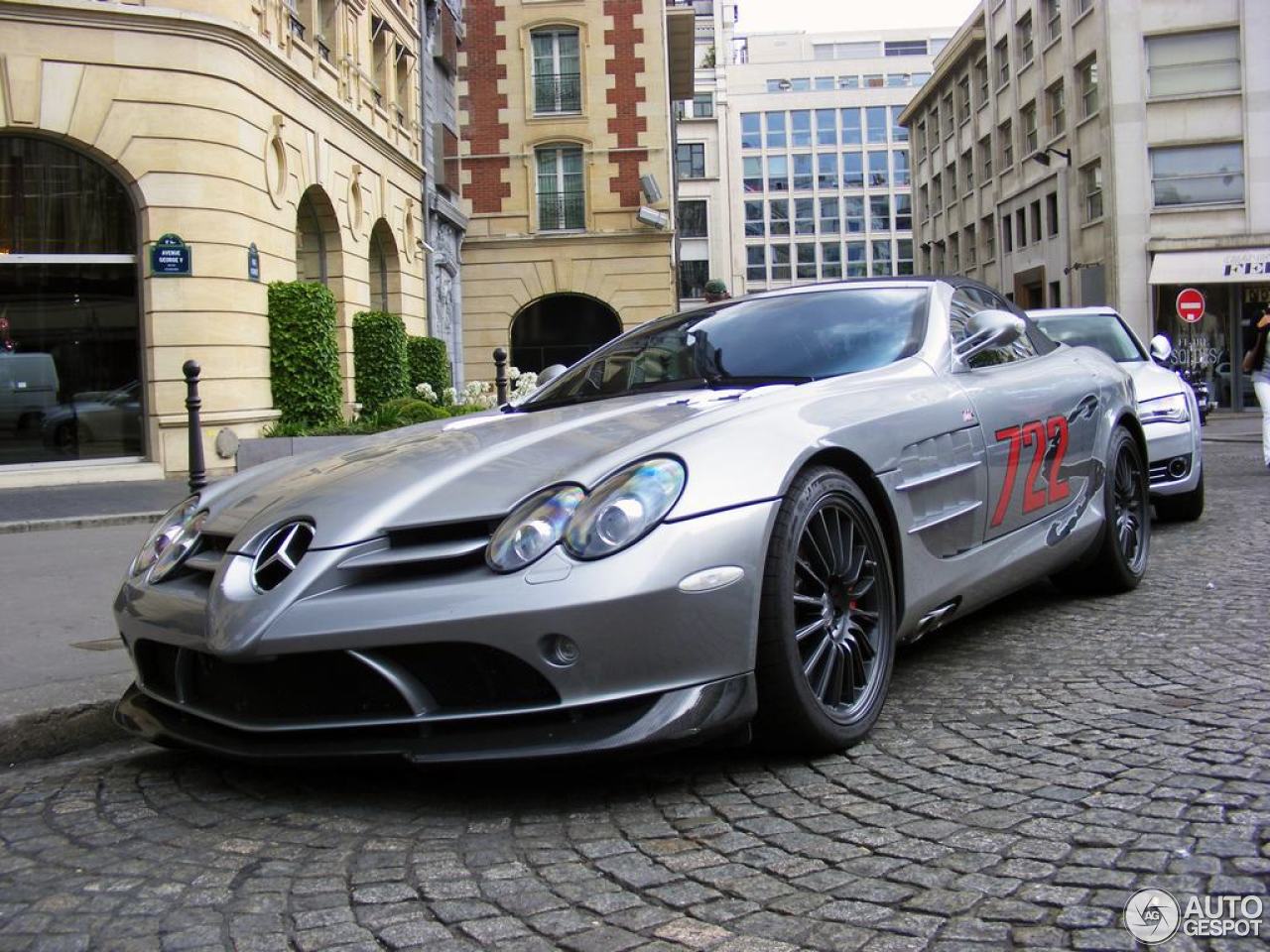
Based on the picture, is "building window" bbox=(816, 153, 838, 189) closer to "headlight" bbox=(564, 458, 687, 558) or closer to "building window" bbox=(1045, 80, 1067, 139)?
"building window" bbox=(1045, 80, 1067, 139)

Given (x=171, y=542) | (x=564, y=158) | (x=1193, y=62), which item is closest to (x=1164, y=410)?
(x=171, y=542)

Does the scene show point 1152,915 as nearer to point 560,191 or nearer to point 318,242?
point 318,242

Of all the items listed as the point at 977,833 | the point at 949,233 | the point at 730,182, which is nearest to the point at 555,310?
the point at 977,833

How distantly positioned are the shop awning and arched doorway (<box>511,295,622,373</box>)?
14847 millimetres

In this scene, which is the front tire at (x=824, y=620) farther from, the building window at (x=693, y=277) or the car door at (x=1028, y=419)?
the building window at (x=693, y=277)

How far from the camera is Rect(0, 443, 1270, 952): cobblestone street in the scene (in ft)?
7.19

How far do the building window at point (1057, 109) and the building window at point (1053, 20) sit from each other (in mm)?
1513

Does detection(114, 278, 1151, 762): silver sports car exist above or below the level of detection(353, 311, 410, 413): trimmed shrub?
below

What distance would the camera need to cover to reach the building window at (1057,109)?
122ft

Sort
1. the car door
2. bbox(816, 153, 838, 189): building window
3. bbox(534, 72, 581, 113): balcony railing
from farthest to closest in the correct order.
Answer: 1. bbox(816, 153, 838, 189): building window
2. bbox(534, 72, 581, 113): balcony railing
3. the car door

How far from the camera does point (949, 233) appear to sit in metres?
54.5

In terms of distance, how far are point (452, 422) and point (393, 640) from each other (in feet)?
5.10

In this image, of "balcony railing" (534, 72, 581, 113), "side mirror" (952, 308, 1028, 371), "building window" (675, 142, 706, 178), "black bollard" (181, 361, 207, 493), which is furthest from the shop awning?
"building window" (675, 142, 706, 178)

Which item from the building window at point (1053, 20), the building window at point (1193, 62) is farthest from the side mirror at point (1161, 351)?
the building window at point (1053, 20)
